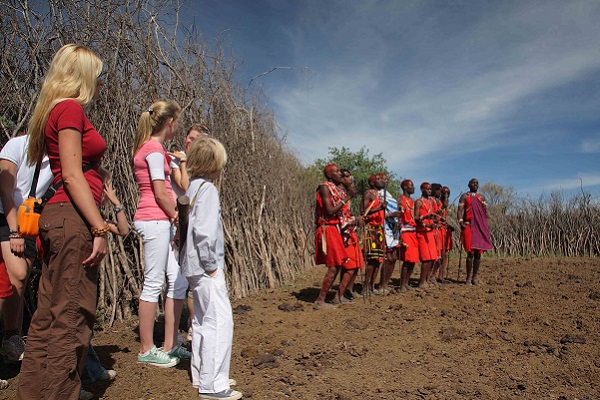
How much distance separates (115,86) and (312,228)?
23.5ft

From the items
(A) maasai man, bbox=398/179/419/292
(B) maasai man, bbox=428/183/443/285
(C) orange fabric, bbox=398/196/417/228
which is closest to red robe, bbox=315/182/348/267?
(A) maasai man, bbox=398/179/419/292

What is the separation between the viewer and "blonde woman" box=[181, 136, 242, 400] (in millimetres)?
2479

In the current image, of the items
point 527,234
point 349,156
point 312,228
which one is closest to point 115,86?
point 312,228

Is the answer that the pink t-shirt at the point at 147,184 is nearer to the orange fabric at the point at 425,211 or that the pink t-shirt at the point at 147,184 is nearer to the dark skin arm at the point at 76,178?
the dark skin arm at the point at 76,178

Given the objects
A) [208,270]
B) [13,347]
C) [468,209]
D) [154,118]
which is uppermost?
[154,118]

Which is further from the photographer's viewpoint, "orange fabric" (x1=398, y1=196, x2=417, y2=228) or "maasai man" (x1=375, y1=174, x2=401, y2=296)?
"orange fabric" (x1=398, y1=196, x2=417, y2=228)

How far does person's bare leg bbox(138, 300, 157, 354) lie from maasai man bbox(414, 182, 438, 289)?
4.77 meters

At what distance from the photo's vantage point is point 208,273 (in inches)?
99.5

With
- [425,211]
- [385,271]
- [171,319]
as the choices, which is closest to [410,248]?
[385,271]

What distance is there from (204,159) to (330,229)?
309 cm

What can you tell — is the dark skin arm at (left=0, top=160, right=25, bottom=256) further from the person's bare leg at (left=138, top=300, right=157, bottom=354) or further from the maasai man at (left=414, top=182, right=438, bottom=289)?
the maasai man at (left=414, top=182, right=438, bottom=289)

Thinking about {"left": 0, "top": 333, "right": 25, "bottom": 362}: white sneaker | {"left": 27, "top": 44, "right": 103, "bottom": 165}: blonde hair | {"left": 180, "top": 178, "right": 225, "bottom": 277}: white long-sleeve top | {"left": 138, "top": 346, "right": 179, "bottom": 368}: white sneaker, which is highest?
{"left": 27, "top": 44, "right": 103, "bottom": 165}: blonde hair

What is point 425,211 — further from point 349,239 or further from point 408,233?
point 349,239

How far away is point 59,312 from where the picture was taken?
184 centimetres
